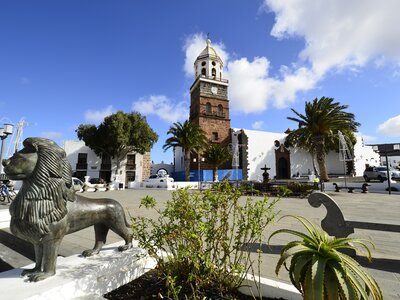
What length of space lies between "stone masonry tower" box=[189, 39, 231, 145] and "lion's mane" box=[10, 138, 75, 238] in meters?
31.3

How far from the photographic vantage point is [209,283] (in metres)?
2.12

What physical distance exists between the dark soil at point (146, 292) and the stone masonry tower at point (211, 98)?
101 ft

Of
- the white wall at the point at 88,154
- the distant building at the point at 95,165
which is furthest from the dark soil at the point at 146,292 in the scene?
the white wall at the point at 88,154

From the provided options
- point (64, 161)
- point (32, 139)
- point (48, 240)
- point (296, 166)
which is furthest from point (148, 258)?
point (296, 166)

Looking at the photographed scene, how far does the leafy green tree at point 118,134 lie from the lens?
93.5 feet

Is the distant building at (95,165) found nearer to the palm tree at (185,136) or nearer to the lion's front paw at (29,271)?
the palm tree at (185,136)

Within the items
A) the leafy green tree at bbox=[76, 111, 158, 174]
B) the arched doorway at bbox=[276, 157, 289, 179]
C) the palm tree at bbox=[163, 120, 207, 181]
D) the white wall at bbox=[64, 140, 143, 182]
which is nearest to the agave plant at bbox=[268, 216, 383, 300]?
the palm tree at bbox=[163, 120, 207, 181]

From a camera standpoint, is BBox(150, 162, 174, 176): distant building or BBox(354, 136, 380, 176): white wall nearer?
BBox(354, 136, 380, 176): white wall

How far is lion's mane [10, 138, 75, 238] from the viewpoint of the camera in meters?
1.85

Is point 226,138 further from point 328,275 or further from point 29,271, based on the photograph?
point 328,275

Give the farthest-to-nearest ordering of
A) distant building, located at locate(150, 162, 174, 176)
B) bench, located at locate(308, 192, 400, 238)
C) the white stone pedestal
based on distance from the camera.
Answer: distant building, located at locate(150, 162, 174, 176) → bench, located at locate(308, 192, 400, 238) → the white stone pedestal

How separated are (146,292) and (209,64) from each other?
36077 mm

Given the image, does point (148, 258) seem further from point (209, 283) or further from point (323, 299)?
point (323, 299)

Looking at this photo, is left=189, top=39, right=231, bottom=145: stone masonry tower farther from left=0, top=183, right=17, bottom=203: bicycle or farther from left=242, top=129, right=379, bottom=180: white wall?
left=0, top=183, right=17, bottom=203: bicycle
